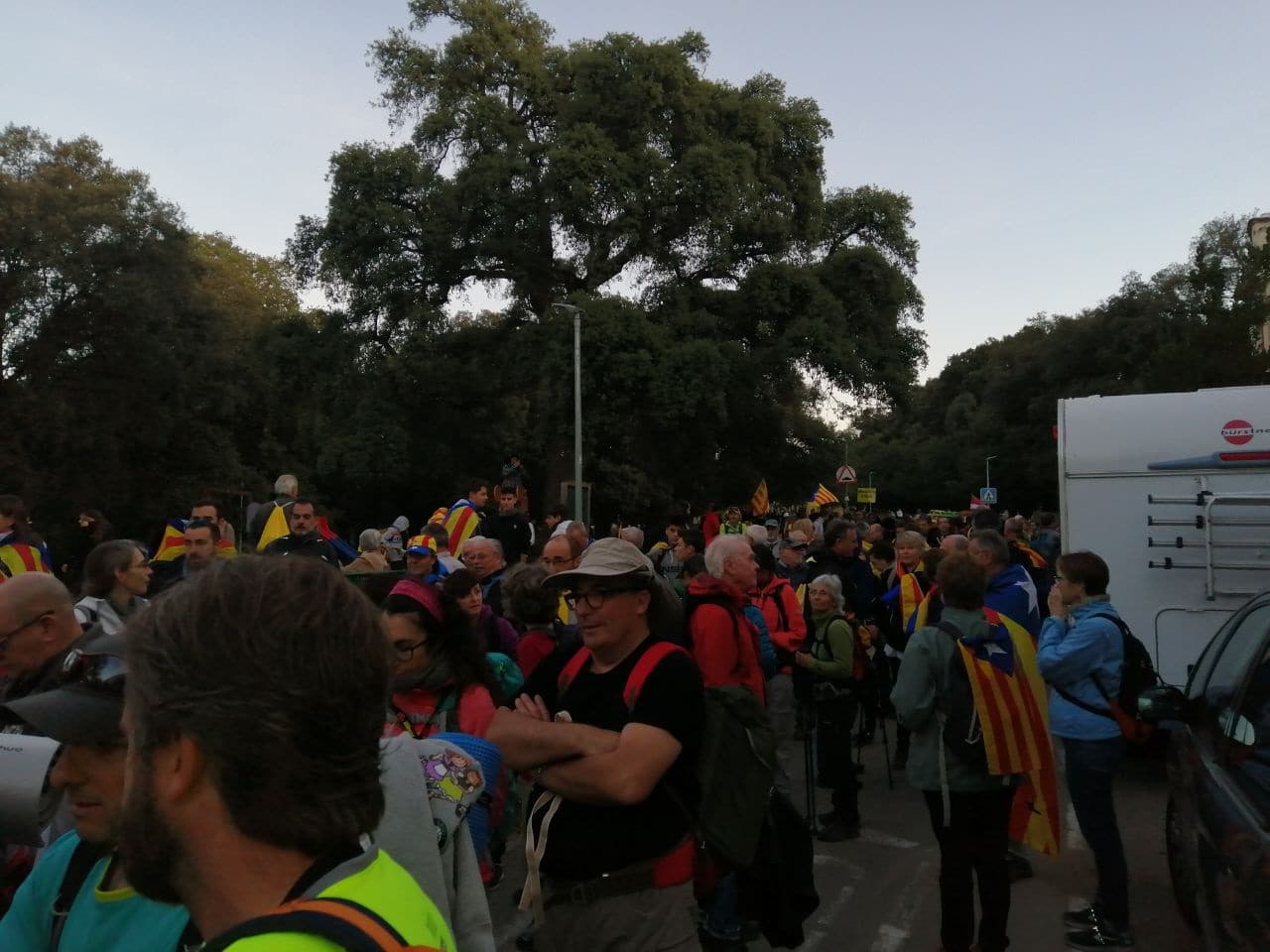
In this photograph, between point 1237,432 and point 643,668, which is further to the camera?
point 1237,432

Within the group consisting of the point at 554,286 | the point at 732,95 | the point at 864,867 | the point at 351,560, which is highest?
the point at 732,95

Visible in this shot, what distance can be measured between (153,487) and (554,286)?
13.7 m

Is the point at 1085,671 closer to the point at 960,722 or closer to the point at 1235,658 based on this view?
the point at 1235,658

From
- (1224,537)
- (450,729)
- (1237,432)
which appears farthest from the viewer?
(1237,432)

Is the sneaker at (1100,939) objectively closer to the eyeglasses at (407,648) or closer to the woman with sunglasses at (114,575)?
the eyeglasses at (407,648)

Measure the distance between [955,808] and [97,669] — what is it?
12.3 ft

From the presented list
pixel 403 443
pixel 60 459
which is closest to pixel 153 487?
pixel 60 459

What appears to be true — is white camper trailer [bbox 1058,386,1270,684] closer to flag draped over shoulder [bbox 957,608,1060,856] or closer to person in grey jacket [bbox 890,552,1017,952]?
flag draped over shoulder [bbox 957,608,1060,856]

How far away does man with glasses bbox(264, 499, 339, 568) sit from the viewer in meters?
7.24

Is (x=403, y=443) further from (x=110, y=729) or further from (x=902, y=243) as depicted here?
(x=110, y=729)

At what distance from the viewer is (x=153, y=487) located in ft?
106

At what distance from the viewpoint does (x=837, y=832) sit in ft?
23.0

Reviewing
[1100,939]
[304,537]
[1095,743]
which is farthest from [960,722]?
[304,537]

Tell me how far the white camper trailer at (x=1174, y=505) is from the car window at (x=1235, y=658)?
420 centimetres
